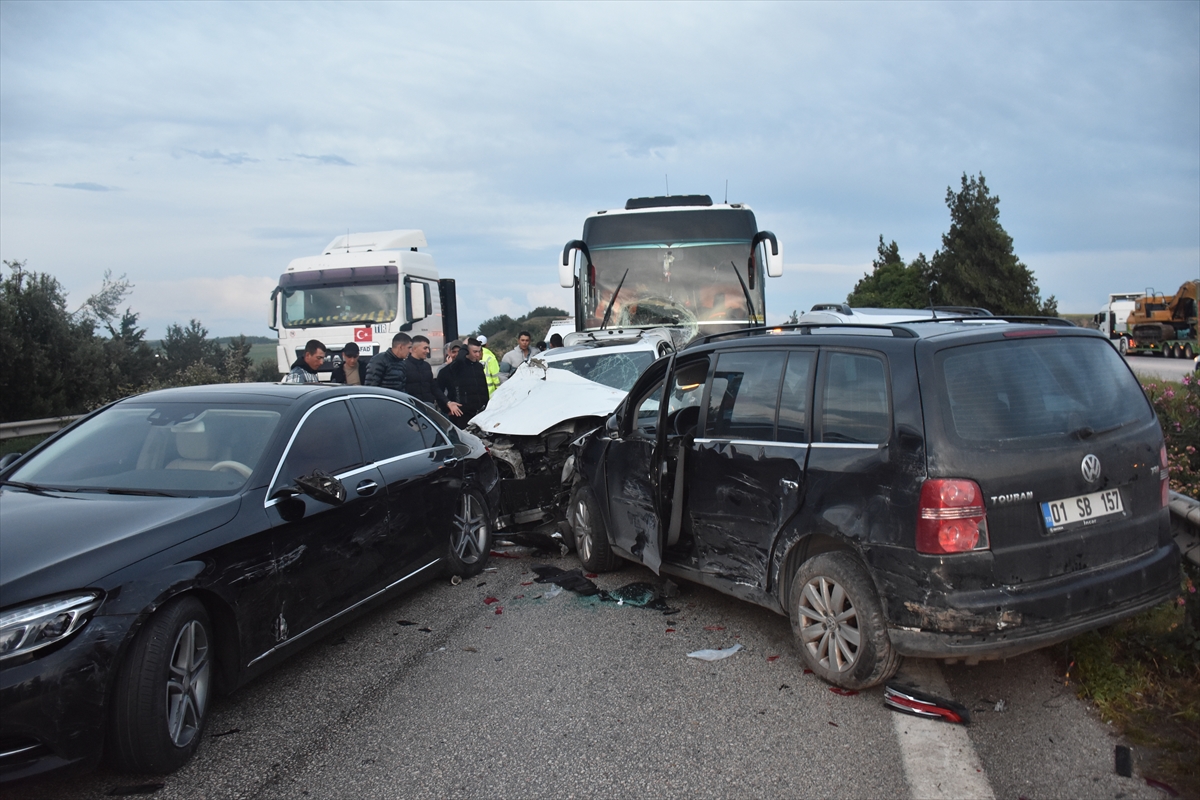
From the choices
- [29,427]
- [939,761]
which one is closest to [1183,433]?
[939,761]

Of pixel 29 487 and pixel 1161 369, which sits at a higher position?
pixel 29 487

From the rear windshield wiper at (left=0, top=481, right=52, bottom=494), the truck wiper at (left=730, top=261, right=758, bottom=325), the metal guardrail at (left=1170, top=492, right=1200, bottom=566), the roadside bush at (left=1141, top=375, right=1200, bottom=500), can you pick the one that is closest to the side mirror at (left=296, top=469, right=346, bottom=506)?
the rear windshield wiper at (left=0, top=481, right=52, bottom=494)

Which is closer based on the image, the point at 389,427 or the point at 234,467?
the point at 234,467

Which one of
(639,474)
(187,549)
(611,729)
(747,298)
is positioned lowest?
(611,729)

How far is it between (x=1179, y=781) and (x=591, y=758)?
222cm

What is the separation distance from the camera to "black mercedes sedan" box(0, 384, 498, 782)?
3.48m

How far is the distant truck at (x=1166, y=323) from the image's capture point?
40.0 metres

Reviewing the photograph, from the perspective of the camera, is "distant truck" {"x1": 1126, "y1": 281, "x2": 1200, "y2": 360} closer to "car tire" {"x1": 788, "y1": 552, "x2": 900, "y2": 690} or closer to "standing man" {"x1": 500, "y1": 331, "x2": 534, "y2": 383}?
"standing man" {"x1": 500, "y1": 331, "x2": 534, "y2": 383}

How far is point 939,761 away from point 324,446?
3.74m

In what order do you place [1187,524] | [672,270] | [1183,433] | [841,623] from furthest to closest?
[672,270], [1183,433], [1187,524], [841,623]

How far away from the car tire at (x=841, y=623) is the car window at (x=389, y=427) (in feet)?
9.62

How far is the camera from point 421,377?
1109 cm

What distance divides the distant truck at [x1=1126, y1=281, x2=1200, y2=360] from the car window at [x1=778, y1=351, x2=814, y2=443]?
4102 centimetres

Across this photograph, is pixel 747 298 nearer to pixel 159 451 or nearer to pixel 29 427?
pixel 159 451
